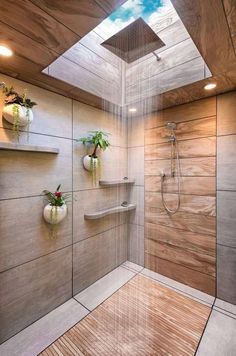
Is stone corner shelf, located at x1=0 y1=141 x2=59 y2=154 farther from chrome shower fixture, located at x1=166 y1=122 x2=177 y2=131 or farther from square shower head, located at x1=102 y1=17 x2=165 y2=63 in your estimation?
chrome shower fixture, located at x1=166 y1=122 x2=177 y2=131

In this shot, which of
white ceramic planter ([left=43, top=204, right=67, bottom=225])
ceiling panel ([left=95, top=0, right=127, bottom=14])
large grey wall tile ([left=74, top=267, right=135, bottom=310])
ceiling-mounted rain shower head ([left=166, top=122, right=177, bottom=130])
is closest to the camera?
ceiling panel ([left=95, top=0, right=127, bottom=14])

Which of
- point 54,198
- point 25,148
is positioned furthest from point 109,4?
point 54,198

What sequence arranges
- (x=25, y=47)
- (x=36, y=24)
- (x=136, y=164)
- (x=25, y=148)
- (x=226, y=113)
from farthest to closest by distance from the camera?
(x=136, y=164) < (x=226, y=113) < (x=25, y=148) < (x=25, y=47) < (x=36, y=24)

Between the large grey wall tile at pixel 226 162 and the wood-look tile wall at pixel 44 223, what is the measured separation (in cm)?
119

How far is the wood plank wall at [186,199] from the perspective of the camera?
186 cm

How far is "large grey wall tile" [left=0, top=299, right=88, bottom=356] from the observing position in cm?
135

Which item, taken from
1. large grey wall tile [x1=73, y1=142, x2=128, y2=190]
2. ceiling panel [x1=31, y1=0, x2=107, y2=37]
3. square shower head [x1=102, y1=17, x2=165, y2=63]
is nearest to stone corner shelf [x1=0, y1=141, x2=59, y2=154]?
large grey wall tile [x1=73, y1=142, x2=128, y2=190]

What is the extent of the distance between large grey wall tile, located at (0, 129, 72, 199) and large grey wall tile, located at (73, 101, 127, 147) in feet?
0.75

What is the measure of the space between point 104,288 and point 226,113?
87.0 inches

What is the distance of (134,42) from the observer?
1584mm

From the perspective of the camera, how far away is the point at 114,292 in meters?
1.96

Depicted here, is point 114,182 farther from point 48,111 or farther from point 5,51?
point 5,51

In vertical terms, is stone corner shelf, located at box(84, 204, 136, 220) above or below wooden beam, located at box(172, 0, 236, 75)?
below

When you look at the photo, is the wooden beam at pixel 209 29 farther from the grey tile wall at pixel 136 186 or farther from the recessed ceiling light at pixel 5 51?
the grey tile wall at pixel 136 186
